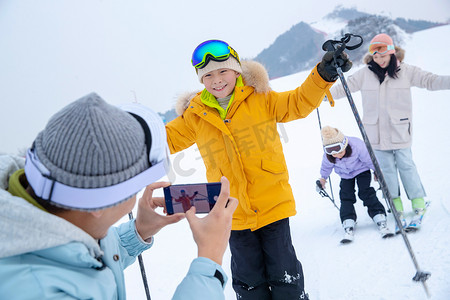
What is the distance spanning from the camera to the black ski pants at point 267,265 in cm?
186

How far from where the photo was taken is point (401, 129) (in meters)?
2.89

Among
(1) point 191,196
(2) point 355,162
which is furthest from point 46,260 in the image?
(2) point 355,162

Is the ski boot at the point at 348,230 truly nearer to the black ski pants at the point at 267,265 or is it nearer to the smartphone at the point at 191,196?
the black ski pants at the point at 267,265

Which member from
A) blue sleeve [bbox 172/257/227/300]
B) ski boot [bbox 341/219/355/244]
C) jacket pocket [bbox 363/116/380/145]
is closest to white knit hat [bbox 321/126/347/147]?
jacket pocket [bbox 363/116/380/145]

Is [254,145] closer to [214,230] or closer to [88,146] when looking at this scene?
[214,230]

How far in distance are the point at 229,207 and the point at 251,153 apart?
2.71 ft

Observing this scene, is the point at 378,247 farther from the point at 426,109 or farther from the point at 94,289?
the point at 426,109

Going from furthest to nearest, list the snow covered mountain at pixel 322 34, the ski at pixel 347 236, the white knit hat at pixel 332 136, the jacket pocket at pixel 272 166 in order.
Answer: the snow covered mountain at pixel 322 34 < the white knit hat at pixel 332 136 < the ski at pixel 347 236 < the jacket pocket at pixel 272 166

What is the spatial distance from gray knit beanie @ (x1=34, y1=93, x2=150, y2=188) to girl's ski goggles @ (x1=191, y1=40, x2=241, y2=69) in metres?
1.15

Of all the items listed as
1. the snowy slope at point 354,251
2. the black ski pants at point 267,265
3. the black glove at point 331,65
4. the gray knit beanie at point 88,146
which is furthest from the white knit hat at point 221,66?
the snowy slope at point 354,251

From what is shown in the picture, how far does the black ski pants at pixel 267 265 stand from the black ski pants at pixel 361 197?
4.16 feet

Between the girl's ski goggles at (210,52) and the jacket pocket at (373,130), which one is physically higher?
the girl's ski goggles at (210,52)

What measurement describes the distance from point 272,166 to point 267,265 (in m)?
0.59

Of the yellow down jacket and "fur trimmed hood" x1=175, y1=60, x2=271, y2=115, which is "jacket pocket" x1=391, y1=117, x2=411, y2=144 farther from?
"fur trimmed hood" x1=175, y1=60, x2=271, y2=115
